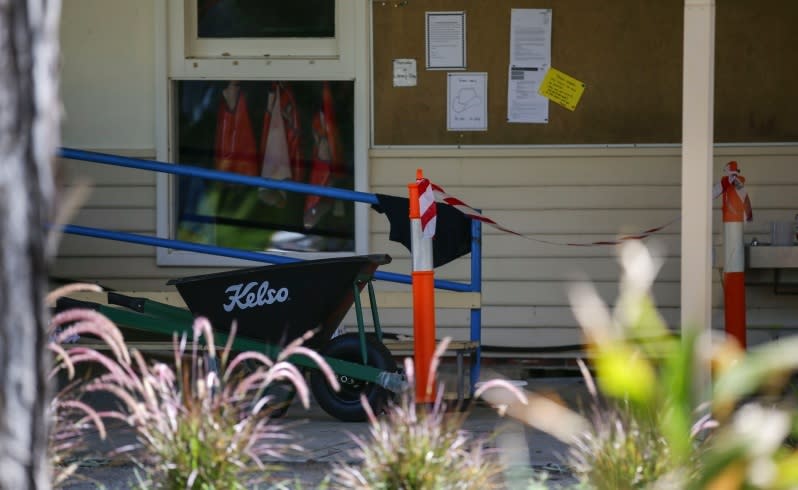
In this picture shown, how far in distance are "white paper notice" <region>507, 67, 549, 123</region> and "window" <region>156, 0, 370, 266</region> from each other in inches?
37.4

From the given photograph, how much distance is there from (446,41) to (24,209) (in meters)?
6.02

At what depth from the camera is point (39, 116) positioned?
8.54 feet

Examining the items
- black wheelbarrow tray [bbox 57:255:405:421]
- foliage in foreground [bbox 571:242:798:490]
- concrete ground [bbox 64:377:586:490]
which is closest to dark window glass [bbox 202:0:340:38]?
concrete ground [bbox 64:377:586:490]

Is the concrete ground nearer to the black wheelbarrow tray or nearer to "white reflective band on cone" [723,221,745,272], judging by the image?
the black wheelbarrow tray

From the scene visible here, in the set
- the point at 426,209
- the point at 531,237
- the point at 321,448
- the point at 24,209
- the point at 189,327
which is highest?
the point at 24,209

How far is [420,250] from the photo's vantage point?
5.87 metres

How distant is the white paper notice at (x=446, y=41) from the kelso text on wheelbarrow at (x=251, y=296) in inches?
108

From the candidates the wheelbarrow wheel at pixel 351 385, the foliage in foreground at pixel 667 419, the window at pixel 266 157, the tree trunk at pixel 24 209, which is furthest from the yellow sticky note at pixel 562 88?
the tree trunk at pixel 24 209

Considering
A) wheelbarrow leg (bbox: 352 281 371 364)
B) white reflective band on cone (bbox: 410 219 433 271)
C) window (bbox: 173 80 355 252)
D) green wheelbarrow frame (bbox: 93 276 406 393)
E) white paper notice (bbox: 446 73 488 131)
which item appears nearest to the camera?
white reflective band on cone (bbox: 410 219 433 271)

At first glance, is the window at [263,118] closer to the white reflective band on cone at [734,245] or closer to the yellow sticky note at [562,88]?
the yellow sticky note at [562,88]

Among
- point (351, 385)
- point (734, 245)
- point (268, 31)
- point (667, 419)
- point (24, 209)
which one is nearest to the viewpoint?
point (24, 209)

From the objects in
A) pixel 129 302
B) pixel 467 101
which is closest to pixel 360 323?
pixel 129 302

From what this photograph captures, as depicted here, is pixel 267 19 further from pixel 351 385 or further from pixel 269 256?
pixel 351 385

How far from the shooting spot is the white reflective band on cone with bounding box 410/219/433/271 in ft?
19.2
